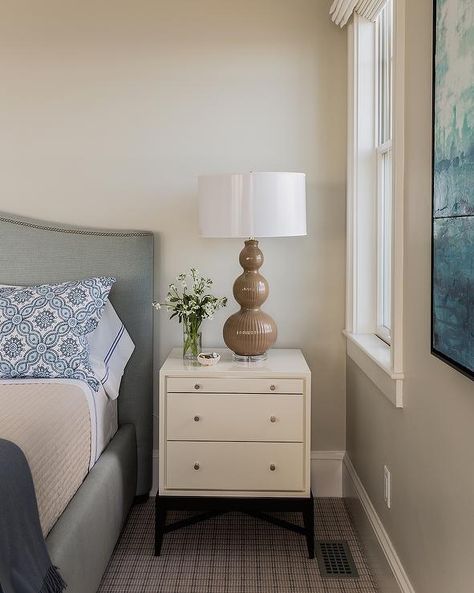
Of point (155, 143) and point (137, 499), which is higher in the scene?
point (155, 143)

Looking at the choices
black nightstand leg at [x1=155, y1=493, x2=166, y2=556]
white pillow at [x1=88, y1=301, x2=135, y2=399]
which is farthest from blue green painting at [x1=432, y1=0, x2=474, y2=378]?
white pillow at [x1=88, y1=301, x2=135, y2=399]

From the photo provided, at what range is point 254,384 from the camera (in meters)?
2.56

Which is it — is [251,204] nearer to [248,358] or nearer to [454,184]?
[248,358]

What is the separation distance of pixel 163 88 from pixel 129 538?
1976mm

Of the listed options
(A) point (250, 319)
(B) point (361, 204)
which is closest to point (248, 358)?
(A) point (250, 319)

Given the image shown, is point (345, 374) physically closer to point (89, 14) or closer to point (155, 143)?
point (155, 143)

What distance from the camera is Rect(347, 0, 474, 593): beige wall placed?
1.53 metres

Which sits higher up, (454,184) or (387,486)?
(454,184)

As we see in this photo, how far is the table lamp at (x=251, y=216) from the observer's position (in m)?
2.55

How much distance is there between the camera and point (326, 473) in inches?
123

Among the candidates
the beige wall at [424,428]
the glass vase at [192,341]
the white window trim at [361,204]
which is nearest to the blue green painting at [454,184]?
the beige wall at [424,428]

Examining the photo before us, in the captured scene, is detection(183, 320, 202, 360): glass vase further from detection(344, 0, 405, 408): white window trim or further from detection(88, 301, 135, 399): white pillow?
detection(344, 0, 405, 408): white window trim

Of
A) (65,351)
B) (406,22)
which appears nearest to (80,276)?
(65,351)

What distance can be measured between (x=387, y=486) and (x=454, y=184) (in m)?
1.20
